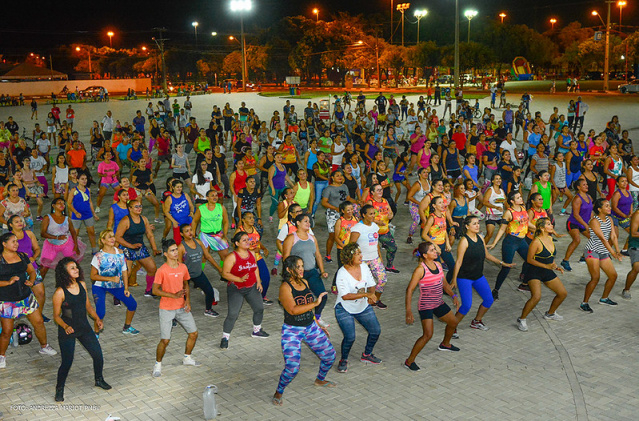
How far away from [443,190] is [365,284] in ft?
13.9

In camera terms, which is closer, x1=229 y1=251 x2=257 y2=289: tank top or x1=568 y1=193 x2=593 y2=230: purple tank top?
x1=229 y1=251 x2=257 y2=289: tank top

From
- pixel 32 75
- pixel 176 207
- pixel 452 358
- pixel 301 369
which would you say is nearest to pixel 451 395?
pixel 452 358

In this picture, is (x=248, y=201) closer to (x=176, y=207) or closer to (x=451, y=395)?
(x=176, y=207)

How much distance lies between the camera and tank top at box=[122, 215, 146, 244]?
9.46 m

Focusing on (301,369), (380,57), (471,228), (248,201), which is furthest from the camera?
(380,57)

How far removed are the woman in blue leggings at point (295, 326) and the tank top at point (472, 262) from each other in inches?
87.9

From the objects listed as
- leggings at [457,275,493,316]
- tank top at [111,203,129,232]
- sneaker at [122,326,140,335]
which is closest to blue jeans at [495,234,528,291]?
leggings at [457,275,493,316]

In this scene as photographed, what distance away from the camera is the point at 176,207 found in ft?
34.9

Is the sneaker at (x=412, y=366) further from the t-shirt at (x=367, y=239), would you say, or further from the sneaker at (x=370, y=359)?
the t-shirt at (x=367, y=239)

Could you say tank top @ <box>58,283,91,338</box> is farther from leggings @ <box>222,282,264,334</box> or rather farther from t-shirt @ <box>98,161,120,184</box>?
t-shirt @ <box>98,161,120,184</box>

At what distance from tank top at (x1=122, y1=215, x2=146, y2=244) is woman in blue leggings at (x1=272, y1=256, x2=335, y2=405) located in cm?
347

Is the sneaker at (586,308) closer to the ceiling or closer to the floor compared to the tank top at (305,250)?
closer to the floor

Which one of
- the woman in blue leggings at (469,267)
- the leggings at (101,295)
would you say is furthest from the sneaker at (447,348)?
the leggings at (101,295)

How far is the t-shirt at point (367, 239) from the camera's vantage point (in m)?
8.86
